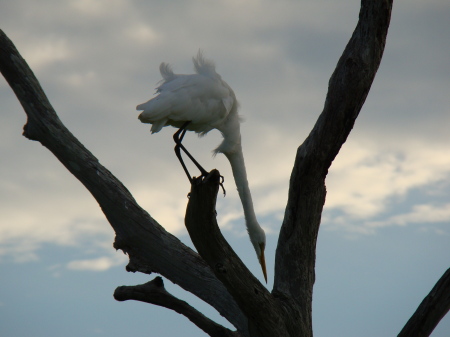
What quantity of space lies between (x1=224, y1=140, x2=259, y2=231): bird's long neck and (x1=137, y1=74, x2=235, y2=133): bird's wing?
0.68 m

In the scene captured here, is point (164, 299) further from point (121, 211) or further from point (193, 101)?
point (193, 101)

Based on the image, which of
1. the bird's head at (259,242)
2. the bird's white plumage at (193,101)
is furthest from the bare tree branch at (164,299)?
the bird's head at (259,242)

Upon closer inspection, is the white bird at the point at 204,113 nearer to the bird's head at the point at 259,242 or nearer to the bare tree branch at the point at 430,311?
the bird's head at the point at 259,242

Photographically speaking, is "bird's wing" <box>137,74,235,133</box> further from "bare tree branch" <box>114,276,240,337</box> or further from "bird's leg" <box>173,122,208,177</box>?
"bare tree branch" <box>114,276,240,337</box>

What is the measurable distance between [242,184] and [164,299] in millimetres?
2553

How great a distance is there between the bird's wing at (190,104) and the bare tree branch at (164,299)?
1.75m

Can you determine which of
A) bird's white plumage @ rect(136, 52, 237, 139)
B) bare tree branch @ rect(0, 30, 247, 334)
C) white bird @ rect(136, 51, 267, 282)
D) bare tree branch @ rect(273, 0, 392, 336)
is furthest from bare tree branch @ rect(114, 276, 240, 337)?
bird's white plumage @ rect(136, 52, 237, 139)

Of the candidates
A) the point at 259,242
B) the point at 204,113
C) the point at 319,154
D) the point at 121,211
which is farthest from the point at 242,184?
the point at 121,211

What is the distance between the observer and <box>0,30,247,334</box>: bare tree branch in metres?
5.78

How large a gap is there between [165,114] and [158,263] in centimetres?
167

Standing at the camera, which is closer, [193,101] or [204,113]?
[193,101]

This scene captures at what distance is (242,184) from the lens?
8.13 metres

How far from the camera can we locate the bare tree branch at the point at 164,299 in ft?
19.3

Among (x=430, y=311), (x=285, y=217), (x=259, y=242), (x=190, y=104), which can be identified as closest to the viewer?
(x=430, y=311)
